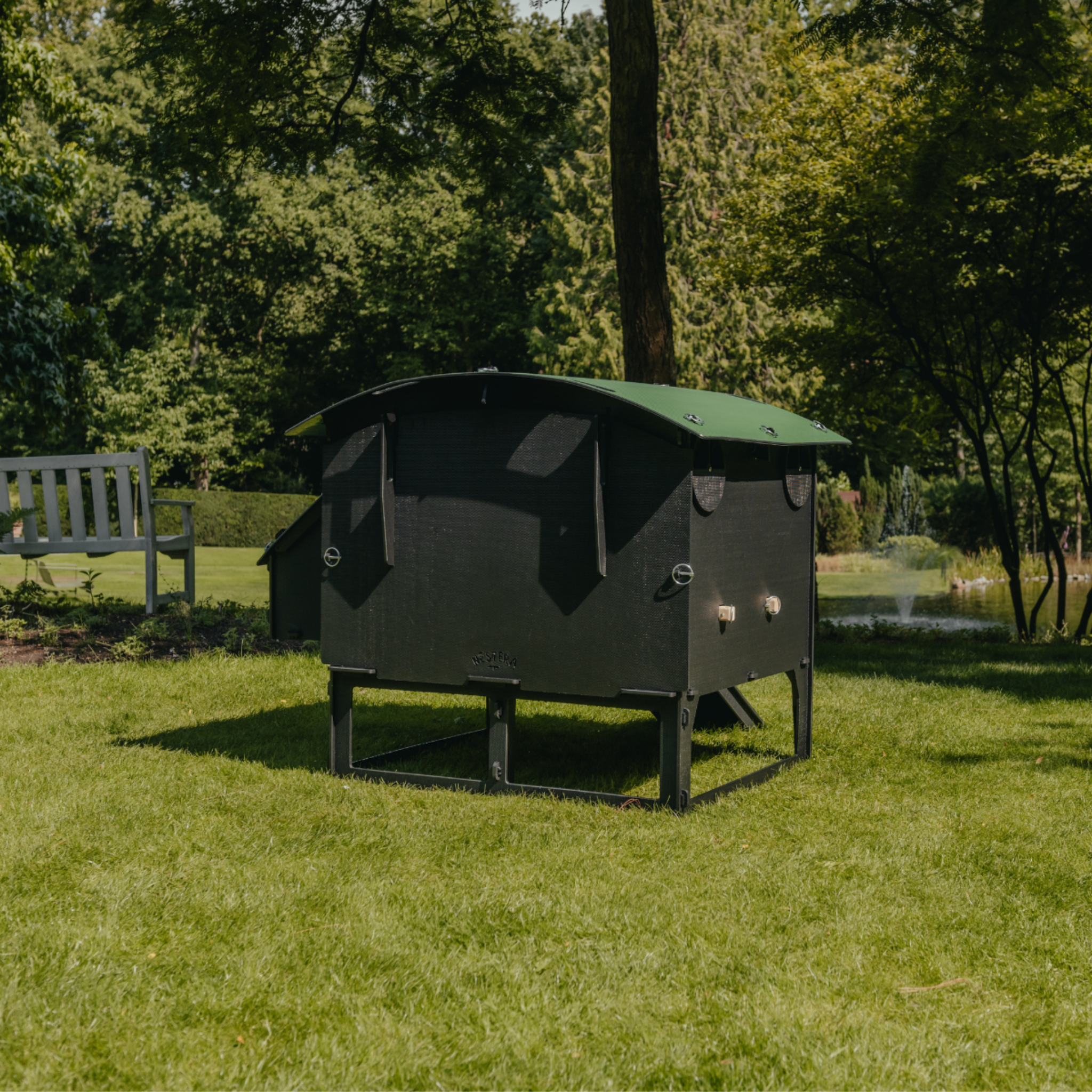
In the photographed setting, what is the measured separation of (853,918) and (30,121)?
3181 cm

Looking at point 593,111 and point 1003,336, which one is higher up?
point 593,111

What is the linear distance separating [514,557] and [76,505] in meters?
6.08

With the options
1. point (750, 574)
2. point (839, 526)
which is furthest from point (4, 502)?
point (839, 526)

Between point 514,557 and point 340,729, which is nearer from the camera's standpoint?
point 514,557

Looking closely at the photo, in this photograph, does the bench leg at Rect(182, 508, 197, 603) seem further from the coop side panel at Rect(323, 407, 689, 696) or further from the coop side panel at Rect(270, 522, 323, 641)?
the coop side panel at Rect(323, 407, 689, 696)

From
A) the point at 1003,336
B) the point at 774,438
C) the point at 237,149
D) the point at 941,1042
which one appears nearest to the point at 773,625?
the point at 774,438

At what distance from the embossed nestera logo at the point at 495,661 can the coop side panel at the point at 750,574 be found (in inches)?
29.3

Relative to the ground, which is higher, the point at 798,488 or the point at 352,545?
the point at 798,488

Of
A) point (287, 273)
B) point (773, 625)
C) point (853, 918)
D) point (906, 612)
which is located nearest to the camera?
point (853, 918)

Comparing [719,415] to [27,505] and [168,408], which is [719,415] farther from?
[168,408]

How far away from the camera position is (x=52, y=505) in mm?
9477

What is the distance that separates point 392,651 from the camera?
15.7ft

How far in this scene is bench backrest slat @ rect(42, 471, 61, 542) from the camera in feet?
30.1

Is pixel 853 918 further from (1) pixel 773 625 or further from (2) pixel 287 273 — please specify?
(2) pixel 287 273
